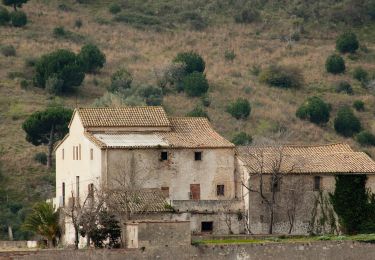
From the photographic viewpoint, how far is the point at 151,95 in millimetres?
122188

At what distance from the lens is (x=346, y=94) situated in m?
132

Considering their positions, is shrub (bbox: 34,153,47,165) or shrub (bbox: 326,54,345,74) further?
shrub (bbox: 326,54,345,74)

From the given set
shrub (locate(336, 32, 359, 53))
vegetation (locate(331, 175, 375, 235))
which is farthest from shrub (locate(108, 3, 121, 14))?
vegetation (locate(331, 175, 375, 235))

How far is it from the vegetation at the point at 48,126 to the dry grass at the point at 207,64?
1.58 m

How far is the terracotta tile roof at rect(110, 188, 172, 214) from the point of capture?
8019 cm

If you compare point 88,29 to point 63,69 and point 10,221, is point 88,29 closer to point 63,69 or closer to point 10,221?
point 63,69

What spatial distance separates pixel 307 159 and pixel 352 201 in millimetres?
3218

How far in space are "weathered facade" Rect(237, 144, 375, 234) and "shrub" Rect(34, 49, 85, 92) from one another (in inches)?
1492

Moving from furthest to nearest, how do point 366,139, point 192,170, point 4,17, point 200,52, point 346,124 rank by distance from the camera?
1. point 200,52
2. point 4,17
3. point 346,124
4. point 366,139
5. point 192,170

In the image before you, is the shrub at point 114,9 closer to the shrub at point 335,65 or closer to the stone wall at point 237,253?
the shrub at point 335,65

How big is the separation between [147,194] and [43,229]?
5.12m

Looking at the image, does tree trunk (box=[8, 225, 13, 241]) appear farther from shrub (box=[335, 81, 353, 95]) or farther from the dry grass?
shrub (box=[335, 81, 353, 95])

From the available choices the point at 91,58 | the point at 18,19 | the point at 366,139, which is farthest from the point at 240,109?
the point at 18,19

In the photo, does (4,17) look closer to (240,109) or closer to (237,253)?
(240,109)
